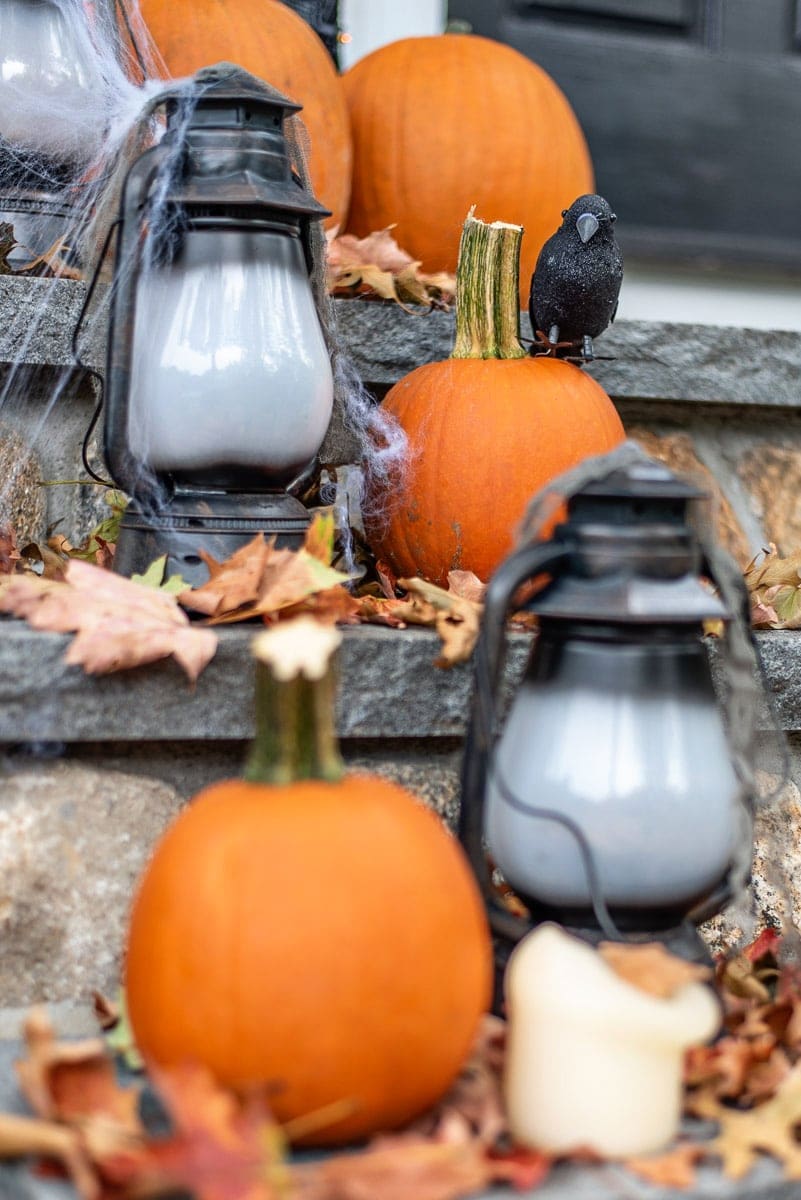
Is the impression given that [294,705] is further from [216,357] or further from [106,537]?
[106,537]

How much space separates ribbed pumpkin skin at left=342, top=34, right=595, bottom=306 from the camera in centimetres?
201

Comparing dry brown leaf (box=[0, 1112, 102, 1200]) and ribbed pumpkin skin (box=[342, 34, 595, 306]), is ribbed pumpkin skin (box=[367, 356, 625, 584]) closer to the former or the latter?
ribbed pumpkin skin (box=[342, 34, 595, 306])

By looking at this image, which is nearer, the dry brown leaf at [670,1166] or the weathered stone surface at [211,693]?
the dry brown leaf at [670,1166]

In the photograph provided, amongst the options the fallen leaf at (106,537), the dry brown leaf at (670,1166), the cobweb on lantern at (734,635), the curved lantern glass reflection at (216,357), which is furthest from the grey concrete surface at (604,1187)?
the fallen leaf at (106,537)

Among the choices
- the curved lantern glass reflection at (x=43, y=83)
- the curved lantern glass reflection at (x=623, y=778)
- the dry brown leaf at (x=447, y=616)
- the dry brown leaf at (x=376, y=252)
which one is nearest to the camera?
the curved lantern glass reflection at (x=623, y=778)

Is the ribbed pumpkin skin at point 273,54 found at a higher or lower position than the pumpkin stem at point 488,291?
higher

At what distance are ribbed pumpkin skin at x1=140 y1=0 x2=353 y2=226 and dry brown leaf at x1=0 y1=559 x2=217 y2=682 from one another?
949 mm

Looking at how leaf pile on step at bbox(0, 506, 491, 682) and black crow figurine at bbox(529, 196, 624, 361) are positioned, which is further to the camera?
black crow figurine at bbox(529, 196, 624, 361)

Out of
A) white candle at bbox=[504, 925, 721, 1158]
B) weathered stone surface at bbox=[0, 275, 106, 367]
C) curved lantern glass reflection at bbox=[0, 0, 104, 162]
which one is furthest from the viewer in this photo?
curved lantern glass reflection at bbox=[0, 0, 104, 162]

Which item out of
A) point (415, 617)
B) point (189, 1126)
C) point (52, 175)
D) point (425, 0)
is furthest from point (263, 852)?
point (425, 0)

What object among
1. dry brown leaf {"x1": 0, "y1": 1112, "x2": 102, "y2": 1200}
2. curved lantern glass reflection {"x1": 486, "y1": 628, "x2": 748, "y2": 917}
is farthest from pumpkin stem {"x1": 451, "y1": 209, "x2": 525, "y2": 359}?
Answer: dry brown leaf {"x1": 0, "y1": 1112, "x2": 102, "y2": 1200}

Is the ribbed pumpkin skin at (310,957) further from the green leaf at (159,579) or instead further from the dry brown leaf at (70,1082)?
the green leaf at (159,579)

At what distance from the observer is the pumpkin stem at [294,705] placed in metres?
0.77

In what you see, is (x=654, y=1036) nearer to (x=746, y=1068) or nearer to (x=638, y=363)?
(x=746, y=1068)
